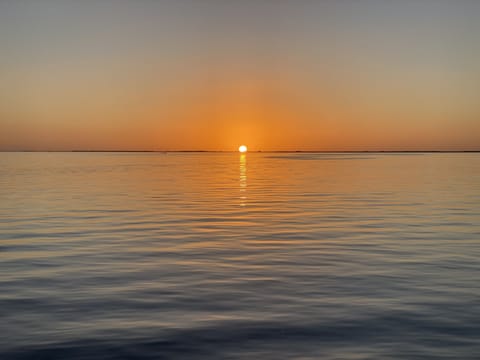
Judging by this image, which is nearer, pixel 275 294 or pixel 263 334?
pixel 263 334

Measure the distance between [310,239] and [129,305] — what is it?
10.3 m

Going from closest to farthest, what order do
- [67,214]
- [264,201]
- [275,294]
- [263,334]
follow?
[263,334], [275,294], [67,214], [264,201]

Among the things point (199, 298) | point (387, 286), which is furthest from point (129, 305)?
point (387, 286)

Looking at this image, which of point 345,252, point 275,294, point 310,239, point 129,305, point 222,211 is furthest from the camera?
point 222,211

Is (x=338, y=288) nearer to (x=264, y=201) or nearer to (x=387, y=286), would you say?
(x=387, y=286)

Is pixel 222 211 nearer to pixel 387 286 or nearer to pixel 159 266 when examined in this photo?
pixel 159 266

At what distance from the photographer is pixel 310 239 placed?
69.9 ft

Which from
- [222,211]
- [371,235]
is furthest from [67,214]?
[371,235]

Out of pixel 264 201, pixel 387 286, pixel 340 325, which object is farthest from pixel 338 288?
pixel 264 201

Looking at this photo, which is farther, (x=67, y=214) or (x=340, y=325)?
(x=67, y=214)

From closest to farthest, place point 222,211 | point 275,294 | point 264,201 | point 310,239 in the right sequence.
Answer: point 275,294, point 310,239, point 222,211, point 264,201

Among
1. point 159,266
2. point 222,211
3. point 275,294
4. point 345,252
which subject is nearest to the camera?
point 275,294

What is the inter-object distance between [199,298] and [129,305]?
4.91 feet

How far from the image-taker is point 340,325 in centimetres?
1083
